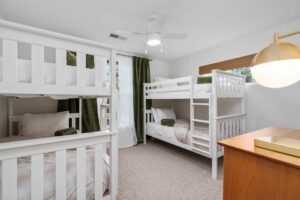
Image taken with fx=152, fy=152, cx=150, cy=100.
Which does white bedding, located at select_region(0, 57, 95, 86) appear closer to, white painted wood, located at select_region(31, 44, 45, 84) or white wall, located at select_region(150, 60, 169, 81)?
white painted wood, located at select_region(31, 44, 45, 84)

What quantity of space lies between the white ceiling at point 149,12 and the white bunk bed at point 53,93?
1013 millimetres

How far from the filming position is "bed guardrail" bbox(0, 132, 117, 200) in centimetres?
94

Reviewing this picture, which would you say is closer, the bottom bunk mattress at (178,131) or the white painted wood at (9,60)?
the white painted wood at (9,60)

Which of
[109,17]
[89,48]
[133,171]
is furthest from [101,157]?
[109,17]

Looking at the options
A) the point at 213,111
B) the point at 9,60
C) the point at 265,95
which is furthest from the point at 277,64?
the point at 265,95

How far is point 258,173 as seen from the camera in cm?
90

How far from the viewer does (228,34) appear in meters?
2.69

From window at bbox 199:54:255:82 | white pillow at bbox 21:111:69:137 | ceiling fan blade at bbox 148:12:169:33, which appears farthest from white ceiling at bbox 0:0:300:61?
white pillow at bbox 21:111:69:137

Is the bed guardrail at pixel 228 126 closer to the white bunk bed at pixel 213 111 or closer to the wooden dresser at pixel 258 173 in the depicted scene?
the white bunk bed at pixel 213 111

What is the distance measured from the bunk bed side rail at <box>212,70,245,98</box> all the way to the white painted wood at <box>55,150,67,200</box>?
200cm

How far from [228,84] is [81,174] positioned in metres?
2.37

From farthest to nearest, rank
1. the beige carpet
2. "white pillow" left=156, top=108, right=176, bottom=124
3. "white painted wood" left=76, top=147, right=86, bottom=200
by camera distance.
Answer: "white pillow" left=156, top=108, right=176, bottom=124
the beige carpet
"white painted wood" left=76, top=147, right=86, bottom=200

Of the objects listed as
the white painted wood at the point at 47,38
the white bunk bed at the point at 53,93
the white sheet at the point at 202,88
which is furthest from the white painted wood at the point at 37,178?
the white sheet at the point at 202,88

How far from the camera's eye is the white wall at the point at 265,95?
7.54 feet
